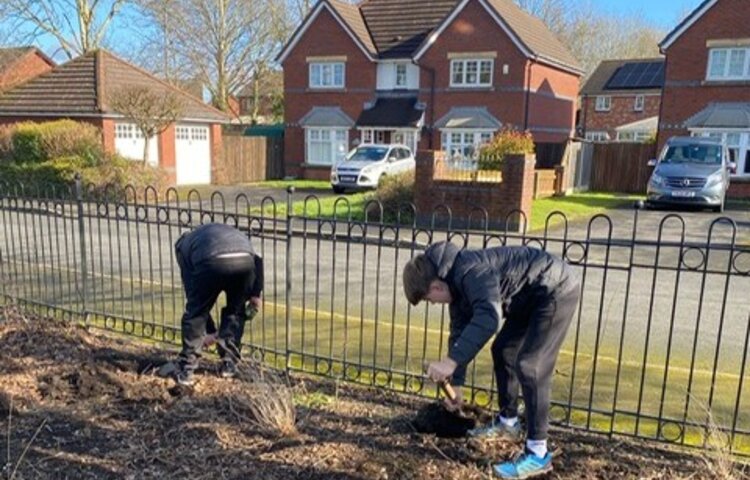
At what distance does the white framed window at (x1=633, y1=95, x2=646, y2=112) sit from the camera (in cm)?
4056

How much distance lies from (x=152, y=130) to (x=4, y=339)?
16.0 meters

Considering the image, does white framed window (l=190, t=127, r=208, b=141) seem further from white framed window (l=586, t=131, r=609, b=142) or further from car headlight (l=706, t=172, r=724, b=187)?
white framed window (l=586, t=131, r=609, b=142)

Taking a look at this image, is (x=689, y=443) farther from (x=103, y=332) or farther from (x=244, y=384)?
(x=103, y=332)

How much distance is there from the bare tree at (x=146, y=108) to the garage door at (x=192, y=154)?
4.55 m

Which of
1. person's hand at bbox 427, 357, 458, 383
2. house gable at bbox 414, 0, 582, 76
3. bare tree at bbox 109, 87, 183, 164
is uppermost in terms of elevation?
house gable at bbox 414, 0, 582, 76

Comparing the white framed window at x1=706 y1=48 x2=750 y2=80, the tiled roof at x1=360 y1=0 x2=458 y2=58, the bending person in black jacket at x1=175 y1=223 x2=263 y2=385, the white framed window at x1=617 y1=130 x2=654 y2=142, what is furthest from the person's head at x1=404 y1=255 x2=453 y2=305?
the white framed window at x1=617 y1=130 x2=654 y2=142

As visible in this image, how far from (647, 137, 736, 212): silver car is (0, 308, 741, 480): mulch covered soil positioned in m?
14.4

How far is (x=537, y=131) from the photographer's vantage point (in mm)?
26828

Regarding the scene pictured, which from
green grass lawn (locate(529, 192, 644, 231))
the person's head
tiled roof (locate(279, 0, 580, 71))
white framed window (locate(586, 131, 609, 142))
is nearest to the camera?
the person's head

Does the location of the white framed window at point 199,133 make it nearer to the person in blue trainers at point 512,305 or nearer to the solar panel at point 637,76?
the person in blue trainers at point 512,305

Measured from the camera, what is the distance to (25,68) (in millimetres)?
33406

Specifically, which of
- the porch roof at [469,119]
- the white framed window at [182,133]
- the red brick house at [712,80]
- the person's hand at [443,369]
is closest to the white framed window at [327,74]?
the porch roof at [469,119]

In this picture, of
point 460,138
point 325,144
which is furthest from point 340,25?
point 460,138

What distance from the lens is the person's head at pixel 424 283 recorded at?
119 inches
